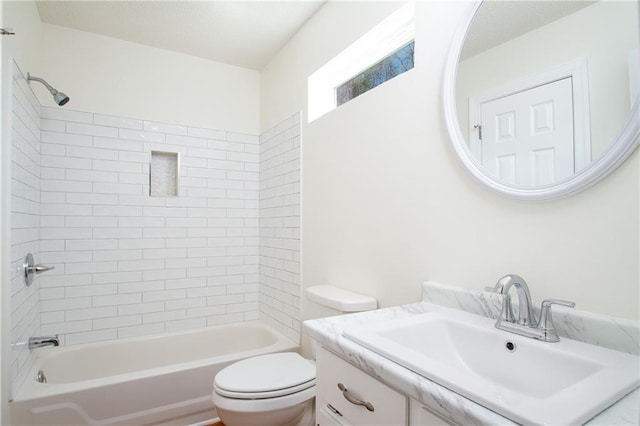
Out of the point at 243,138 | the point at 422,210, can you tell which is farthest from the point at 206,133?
the point at 422,210

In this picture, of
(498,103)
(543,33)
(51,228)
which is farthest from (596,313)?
(51,228)

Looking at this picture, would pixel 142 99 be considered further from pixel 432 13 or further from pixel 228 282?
pixel 432 13

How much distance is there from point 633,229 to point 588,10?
598 millimetres

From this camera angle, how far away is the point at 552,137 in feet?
3.26

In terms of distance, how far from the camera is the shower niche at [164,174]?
2.77 metres

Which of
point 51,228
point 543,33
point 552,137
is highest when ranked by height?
point 543,33

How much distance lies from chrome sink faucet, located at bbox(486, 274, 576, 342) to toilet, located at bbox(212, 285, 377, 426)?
728 mm

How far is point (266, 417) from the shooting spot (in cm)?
164

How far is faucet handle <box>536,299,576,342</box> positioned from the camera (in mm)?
897

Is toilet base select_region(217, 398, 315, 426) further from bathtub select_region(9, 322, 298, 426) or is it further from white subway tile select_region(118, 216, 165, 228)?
white subway tile select_region(118, 216, 165, 228)

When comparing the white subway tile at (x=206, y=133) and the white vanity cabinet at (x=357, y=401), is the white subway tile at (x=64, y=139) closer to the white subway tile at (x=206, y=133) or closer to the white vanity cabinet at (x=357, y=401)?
the white subway tile at (x=206, y=133)

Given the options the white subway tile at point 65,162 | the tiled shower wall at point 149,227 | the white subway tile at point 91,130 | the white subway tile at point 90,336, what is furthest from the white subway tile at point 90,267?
the white subway tile at point 91,130

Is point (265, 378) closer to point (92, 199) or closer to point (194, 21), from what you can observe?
point (92, 199)

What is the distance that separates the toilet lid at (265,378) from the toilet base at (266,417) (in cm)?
8
